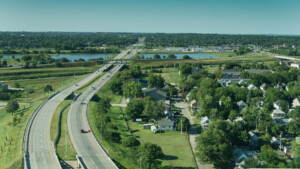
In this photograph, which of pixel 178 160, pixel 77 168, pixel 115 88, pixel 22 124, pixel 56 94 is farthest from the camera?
pixel 115 88

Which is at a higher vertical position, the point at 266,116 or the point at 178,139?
the point at 266,116

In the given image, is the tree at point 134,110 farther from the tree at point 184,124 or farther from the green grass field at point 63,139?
the green grass field at point 63,139

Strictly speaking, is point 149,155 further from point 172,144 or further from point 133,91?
point 133,91

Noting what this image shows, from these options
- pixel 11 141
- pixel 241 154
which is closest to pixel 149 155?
pixel 241 154

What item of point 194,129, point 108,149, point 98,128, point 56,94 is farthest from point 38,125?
point 194,129

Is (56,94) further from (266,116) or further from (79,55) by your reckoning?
(79,55)

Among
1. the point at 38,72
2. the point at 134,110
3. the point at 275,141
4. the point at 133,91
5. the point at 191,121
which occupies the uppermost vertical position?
the point at 38,72

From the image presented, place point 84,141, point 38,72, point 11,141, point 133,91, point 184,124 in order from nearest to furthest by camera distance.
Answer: point 84,141
point 11,141
point 184,124
point 133,91
point 38,72
